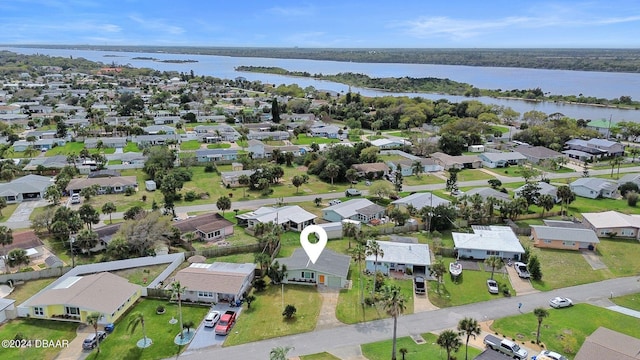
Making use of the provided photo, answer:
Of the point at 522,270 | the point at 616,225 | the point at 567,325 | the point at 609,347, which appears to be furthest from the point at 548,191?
the point at 609,347

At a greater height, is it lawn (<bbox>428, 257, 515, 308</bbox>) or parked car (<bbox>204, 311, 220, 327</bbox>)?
parked car (<bbox>204, 311, 220, 327</bbox>)

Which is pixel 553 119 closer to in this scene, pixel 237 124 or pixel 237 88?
pixel 237 124

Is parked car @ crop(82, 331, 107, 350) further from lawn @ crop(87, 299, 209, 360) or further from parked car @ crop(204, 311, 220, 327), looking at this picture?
parked car @ crop(204, 311, 220, 327)

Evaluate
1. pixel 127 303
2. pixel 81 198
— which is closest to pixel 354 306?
pixel 127 303

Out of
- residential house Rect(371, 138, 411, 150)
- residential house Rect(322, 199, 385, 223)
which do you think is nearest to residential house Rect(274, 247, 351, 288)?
residential house Rect(322, 199, 385, 223)

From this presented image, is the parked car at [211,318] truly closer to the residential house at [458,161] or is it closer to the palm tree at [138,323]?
the palm tree at [138,323]

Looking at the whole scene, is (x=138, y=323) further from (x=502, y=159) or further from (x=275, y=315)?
(x=502, y=159)
